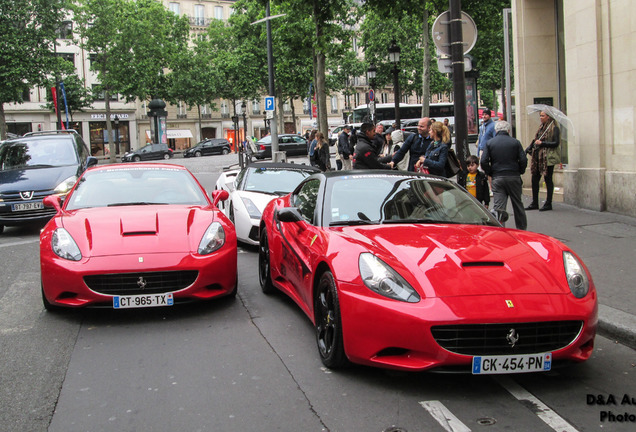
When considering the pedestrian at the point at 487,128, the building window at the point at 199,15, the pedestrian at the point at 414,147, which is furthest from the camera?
the building window at the point at 199,15

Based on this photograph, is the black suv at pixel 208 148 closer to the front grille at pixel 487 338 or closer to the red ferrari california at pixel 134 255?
the red ferrari california at pixel 134 255

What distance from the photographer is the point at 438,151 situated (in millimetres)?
8844

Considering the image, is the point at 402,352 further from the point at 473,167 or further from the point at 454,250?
the point at 473,167

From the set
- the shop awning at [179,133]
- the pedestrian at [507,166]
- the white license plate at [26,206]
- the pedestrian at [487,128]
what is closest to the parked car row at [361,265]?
the pedestrian at [507,166]

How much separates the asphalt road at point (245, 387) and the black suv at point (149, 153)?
1845 inches

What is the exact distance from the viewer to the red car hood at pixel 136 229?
584 cm

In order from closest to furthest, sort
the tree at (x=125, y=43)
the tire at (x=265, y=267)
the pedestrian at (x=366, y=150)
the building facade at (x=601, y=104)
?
the tire at (x=265, y=267), the pedestrian at (x=366, y=150), the building facade at (x=601, y=104), the tree at (x=125, y=43)

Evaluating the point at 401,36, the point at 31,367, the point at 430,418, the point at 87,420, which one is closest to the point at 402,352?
the point at 430,418

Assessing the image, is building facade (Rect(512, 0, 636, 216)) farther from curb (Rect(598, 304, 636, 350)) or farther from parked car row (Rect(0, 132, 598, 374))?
parked car row (Rect(0, 132, 598, 374))

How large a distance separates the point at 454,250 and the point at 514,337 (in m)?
0.81

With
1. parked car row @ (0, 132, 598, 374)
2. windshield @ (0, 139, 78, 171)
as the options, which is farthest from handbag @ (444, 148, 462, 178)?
windshield @ (0, 139, 78, 171)

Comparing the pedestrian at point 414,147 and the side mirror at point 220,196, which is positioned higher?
the pedestrian at point 414,147

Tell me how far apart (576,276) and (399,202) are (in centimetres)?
162

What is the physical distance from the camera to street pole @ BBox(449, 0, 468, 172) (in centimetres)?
912
